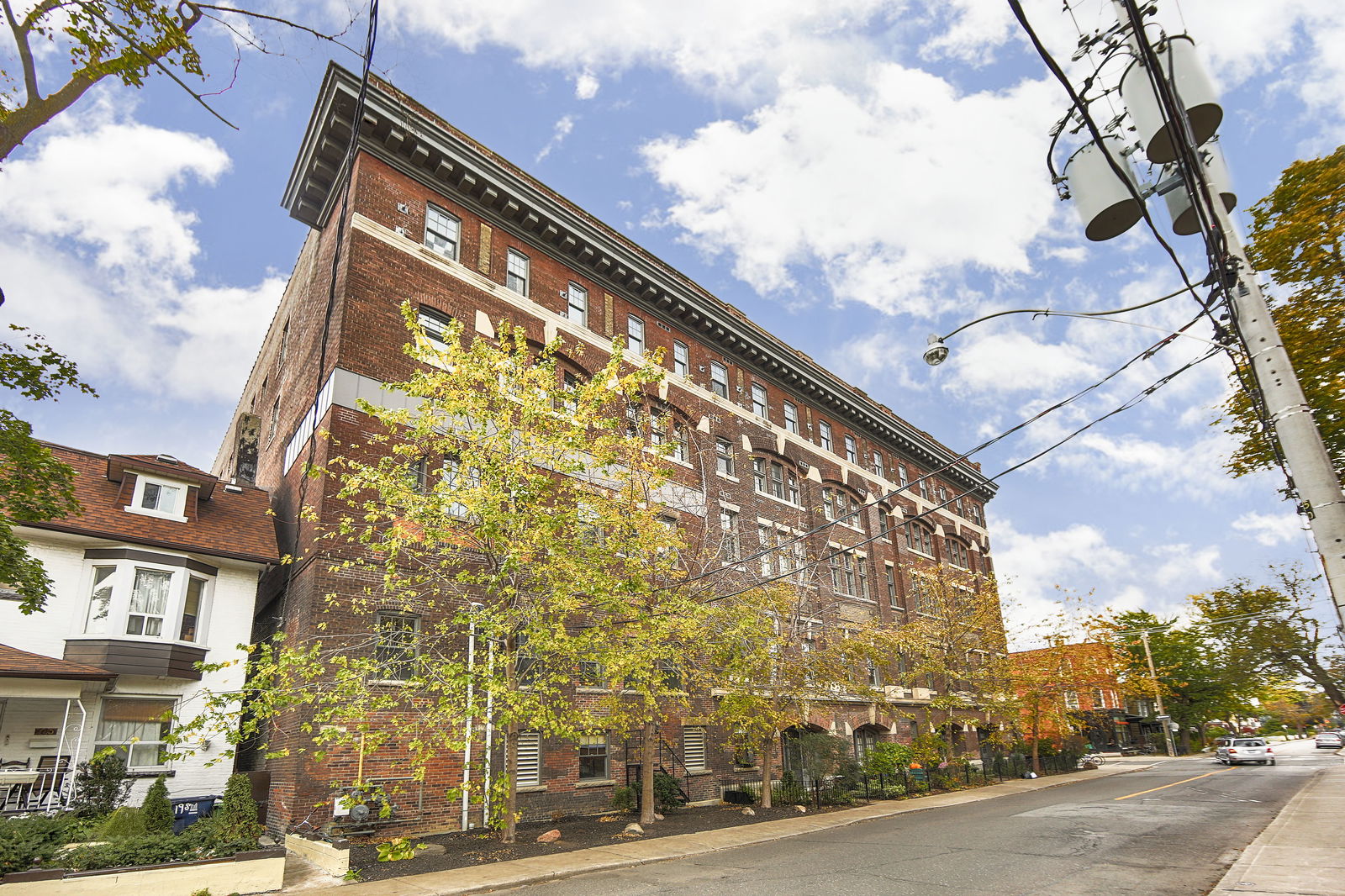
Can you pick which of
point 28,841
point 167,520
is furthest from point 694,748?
point 28,841

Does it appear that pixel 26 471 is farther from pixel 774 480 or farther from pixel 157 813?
pixel 774 480

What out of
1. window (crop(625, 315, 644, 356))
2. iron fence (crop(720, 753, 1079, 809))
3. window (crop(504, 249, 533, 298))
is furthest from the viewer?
window (crop(625, 315, 644, 356))

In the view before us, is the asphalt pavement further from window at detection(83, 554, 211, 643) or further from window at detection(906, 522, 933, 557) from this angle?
window at detection(906, 522, 933, 557)

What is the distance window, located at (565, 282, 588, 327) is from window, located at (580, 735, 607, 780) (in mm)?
12557

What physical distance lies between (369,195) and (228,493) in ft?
29.1

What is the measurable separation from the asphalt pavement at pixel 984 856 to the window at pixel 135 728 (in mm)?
7942

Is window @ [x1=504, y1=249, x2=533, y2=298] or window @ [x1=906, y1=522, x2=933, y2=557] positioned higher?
window @ [x1=504, y1=249, x2=533, y2=298]

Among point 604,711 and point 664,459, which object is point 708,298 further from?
point 604,711

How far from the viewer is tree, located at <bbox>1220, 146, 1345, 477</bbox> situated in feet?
44.2

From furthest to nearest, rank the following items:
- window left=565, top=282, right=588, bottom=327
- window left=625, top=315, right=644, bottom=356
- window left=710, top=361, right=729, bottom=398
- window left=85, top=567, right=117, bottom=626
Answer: window left=710, top=361, right=729, bottom=398 → window left=625, top=315, right=644, bottom=356 → window left=565, top=282, right=588, bottom=327 → window left=85, top=567, right=117, bottom=626

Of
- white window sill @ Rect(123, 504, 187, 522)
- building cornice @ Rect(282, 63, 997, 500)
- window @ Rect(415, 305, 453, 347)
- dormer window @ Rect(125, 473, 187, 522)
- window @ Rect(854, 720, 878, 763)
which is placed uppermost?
building cornice @ Rect(282, 63, 997, 500)

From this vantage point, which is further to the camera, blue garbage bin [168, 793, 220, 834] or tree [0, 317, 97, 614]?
blue garbage bin [168, 793, 220, 834]

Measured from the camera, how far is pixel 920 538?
138 ft

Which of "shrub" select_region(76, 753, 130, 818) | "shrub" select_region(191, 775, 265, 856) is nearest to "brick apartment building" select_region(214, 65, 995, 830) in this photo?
"shrub" select_region(191, 775, 265, 856)
